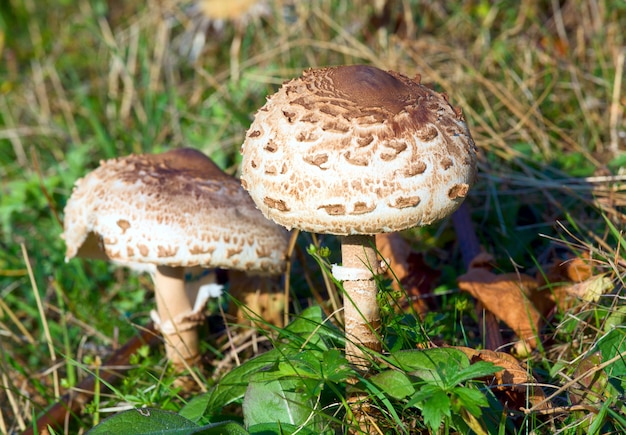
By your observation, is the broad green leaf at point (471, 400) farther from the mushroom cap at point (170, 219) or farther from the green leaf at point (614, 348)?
the mushroom cap at point (170, 219)

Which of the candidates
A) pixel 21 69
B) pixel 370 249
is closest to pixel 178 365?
pixel 370 249

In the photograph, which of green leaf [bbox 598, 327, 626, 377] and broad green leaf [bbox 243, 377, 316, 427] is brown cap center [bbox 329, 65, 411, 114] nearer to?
broad green leaf [bbox 243, 377, 316, 427]

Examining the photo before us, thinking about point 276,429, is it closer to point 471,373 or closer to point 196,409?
point 196,409

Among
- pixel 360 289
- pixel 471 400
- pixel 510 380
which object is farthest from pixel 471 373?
pixel 360 289

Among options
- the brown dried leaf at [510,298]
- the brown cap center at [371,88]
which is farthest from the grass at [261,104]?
the brown cap center at [371,88]

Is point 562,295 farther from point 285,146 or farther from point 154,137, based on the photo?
point 154,137

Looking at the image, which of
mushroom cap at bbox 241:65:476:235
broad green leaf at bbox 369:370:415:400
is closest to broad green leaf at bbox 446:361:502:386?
broad green leaf at bbox 369:370:415:400
